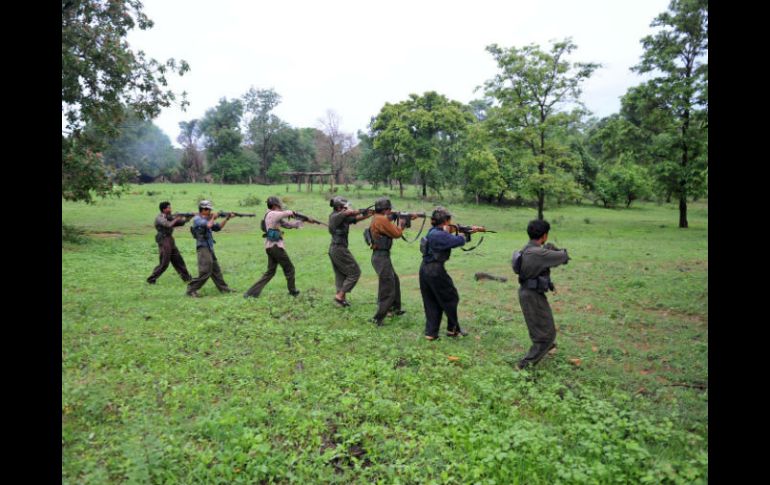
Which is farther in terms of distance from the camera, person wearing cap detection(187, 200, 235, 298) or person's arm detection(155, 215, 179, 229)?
person's arm detection(155, 215, 179, 229)

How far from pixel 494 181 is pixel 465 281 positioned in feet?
81.5

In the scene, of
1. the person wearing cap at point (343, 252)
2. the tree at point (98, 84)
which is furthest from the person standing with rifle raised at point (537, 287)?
the tree at point (98, 84)

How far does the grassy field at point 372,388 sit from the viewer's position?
420 cm

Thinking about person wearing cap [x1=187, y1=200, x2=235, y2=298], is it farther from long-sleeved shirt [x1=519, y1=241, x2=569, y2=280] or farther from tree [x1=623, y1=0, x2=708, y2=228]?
tree [x1=623, y1=0, x2=708, y2=228]

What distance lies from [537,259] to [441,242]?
5.43 ft

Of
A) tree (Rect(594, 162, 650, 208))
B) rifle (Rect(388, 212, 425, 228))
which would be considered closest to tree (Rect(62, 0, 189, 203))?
rifle (Rect(388, 212, 425, 228))

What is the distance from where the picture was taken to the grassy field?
420 centimetres

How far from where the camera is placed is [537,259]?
21.0 feet

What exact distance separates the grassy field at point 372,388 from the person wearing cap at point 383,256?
0.37 m

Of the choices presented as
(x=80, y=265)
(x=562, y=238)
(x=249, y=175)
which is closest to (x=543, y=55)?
(x=562, y=238)

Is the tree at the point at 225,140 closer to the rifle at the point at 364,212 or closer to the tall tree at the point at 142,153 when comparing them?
the tall tree at the point at 142,153

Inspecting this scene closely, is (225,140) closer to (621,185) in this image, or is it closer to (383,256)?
(621,185)

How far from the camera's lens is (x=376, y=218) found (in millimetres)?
8789
